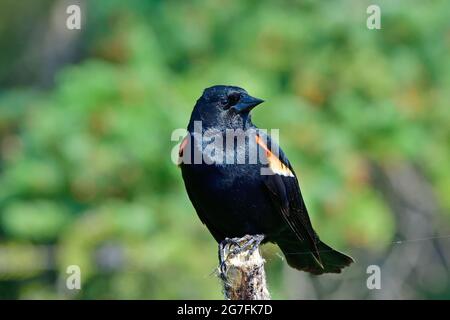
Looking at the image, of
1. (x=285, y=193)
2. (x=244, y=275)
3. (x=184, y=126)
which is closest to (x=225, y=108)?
→ (x=285, y=193)

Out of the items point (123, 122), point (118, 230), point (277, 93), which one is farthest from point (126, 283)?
point (277, 93)

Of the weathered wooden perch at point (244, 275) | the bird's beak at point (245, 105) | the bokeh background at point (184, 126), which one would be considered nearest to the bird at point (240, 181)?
the bird's beak at point (245, 105)

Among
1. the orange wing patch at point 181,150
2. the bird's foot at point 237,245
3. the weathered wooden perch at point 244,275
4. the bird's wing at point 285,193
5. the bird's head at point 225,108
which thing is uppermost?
the bird's head at point 225,108

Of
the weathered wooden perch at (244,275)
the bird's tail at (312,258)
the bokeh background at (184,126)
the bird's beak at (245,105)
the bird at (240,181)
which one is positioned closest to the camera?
the weathered wooden perch at (244,275)

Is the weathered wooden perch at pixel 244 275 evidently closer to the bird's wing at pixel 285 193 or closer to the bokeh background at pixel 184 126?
the bird's wing at pixel 285 193

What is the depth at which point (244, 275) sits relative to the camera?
11.9 ft

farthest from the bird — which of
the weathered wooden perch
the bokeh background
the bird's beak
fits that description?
the bokeh background

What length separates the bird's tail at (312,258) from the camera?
4055mm

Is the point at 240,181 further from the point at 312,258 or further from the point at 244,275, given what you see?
the point at 312,258

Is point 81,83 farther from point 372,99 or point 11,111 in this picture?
point 372,99

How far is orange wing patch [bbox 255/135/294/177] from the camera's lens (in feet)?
12.7

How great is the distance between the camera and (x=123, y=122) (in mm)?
6586

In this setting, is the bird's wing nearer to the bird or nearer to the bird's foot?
the bird

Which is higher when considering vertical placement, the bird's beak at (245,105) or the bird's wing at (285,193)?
the bird's beak at (245,105)
